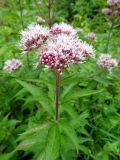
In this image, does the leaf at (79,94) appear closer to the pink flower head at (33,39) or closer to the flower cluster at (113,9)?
the pink flower head at (33,39)

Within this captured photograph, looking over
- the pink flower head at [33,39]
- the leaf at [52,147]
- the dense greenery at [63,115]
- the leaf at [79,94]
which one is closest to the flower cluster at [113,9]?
the dense greenery at [63,115]

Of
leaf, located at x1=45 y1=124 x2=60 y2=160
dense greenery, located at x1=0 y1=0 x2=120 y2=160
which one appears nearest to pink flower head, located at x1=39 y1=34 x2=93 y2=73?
dense greenery, located at x1=0 y1=0 x2=120 y2=160

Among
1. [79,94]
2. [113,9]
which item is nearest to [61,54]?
[79,94]

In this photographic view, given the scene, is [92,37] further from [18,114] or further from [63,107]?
[63,107]

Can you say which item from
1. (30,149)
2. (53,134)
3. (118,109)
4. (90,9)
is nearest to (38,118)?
(30,149)

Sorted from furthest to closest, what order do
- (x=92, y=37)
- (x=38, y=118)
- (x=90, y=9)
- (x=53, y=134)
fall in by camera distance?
1. (x=90, y=9)
2. (x=92, y=37)
3. (x=38, y=118)
4. (x=53, y=134)

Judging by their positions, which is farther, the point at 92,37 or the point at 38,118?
the point at 92,37

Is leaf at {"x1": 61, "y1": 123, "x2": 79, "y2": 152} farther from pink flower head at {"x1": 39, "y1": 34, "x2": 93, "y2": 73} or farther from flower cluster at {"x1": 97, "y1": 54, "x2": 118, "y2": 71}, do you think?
flower cluster at {"x1": 97, "y1": 54, "x2": 118, "y2": 71}

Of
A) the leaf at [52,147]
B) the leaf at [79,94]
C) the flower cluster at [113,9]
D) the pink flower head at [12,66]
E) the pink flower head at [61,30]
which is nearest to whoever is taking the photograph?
the leaf at [52,147]

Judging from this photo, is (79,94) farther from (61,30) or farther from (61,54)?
(61,30)
